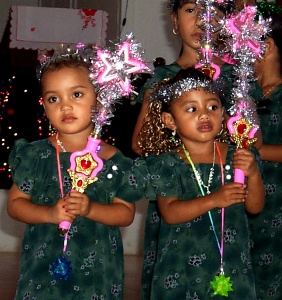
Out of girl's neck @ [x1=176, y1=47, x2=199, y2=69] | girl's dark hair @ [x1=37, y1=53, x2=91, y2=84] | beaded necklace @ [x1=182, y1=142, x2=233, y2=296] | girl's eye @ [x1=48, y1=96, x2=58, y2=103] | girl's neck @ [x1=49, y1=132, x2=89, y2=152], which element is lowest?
beaded necklace @ [x1=182, y1=142, x2=233, y2=296]

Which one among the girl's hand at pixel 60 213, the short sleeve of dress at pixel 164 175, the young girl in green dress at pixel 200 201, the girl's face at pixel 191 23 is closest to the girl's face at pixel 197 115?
the young girl in green dress at pixel 200 201

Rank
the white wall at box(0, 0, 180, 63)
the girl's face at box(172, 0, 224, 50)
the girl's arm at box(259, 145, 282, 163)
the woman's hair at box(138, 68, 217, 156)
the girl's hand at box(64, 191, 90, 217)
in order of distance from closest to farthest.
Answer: the girl's hand at box(64, 191, 90, 217) → the woman's hair at box(138, 68, 217, 156) → the girl's face at box(172, 0, 224, 50) → the girl's arm at box(259, 145, 282, 163) → the white wall at box(0, 0, 180, 63)

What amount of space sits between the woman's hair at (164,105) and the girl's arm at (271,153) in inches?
16.8

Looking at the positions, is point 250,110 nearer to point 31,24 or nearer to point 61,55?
point 61,55

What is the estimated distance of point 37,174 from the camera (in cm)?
266

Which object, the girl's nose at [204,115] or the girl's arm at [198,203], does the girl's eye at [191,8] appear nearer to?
the girl's nose at [204,115]

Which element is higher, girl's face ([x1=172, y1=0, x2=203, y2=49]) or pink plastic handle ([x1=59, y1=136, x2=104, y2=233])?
girl's face ([x1=172, y1=0, x2=203, y2=49])

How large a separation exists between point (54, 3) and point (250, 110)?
6.22 metres

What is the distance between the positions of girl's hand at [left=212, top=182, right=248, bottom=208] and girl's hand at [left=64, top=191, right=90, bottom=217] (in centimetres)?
41

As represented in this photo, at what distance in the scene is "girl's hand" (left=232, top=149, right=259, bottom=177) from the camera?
2.64 meters

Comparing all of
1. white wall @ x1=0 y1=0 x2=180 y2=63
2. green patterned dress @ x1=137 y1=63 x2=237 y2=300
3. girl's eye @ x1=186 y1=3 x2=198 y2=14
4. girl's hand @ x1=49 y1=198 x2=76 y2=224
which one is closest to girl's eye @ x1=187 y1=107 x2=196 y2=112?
green patterned dress @ x1=137 y1=63 x2=237 y2=300

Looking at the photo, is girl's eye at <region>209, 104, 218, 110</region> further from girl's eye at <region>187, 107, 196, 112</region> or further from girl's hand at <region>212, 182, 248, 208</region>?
girl's hand at <region>212, 182, 248, 208</region>

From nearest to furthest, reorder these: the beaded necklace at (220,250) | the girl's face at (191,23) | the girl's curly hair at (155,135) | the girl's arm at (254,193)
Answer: the beaded necklace at (220,250) < the girl's arm at (254,193) < the girl's curly hair at (155,135) < the girl's face at (191,23)

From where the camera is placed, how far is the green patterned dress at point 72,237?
2.56m
